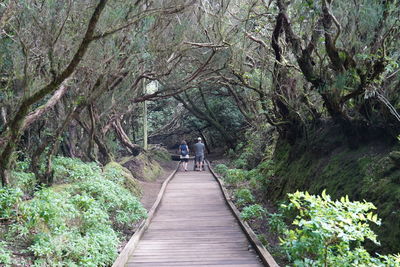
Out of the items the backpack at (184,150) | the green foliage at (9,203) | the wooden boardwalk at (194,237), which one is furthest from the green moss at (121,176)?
the backpack at (184,150)

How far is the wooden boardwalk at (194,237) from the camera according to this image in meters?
6.48

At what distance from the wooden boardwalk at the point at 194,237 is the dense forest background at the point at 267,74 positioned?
74.6 inches

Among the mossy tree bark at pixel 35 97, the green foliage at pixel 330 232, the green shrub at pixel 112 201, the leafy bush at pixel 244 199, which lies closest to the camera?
the green foliage at pixel 330 232

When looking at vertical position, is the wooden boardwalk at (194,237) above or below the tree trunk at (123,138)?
below

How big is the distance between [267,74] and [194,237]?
26.7 feet

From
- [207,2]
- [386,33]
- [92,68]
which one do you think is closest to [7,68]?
[92,68]

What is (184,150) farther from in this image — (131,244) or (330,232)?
(330,232)

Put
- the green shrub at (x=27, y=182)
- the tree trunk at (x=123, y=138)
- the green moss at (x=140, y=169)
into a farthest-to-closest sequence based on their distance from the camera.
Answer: the tree trunk at (x=123, y=138) < the green moss at (x=140, y=169) < the green shrub at (x=27, y=182)

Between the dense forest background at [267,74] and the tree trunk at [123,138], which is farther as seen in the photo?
the tree trunk at [123,138]

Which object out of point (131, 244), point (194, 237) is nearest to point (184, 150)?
point (194, 237)

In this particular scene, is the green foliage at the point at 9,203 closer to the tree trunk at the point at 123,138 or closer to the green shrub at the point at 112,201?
the green shrub at the point at 112,201

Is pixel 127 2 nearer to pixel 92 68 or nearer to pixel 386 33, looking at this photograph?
pixel 92 68

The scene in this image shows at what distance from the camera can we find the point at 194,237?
8125 millimetres

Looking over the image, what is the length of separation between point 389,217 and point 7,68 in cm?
806
